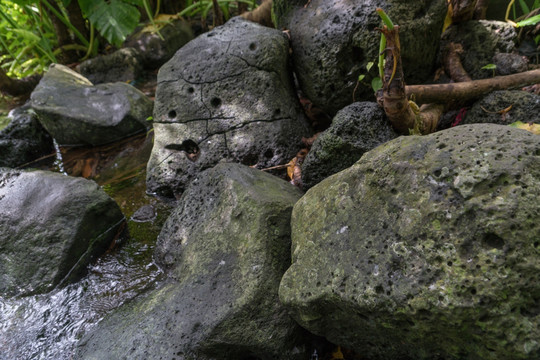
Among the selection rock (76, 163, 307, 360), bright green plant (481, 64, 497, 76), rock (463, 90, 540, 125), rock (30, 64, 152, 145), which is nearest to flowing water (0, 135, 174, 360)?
rock (76, 163, 307, 360)

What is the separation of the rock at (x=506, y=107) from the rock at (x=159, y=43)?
14.7 feet

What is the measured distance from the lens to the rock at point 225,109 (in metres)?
2.49

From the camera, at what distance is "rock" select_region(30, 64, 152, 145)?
3717mm

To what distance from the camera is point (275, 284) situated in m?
1.61

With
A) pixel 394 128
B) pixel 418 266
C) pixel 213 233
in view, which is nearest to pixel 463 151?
pixel 418 266

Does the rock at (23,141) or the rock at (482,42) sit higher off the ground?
the rock at (23,141)

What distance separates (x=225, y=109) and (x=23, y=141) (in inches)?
106

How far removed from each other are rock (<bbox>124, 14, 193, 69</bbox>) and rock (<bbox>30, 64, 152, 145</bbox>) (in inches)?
61.9

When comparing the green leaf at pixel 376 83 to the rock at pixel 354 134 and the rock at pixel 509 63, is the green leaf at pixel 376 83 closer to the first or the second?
the rock at pixel 354 134

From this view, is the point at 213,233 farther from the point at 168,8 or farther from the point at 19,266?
the point at 168,8

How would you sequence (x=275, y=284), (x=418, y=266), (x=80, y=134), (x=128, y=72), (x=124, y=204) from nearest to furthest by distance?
(x=418, y=266) → (x=275, y=284) → (x=124, y=204) → (x=80, y=134) → (x=128, y=72)

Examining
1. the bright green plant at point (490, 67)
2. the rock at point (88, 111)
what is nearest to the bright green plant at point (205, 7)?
the rock at point (88, 111)

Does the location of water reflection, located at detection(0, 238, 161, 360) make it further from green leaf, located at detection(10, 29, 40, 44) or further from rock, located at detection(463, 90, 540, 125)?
green leaf, located at detection(10, 29, 40, 44)

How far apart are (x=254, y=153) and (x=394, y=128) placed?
94cm
